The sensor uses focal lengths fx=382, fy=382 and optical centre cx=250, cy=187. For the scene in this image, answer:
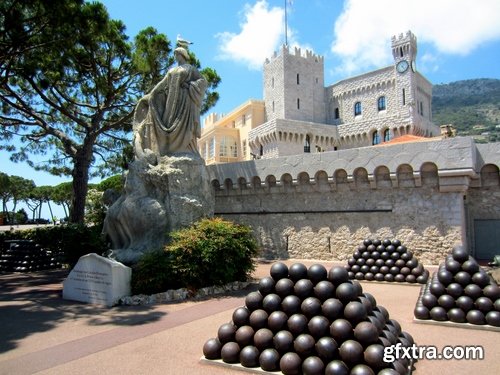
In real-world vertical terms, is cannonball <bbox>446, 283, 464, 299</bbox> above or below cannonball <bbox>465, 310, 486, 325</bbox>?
above

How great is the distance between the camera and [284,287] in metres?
4.29

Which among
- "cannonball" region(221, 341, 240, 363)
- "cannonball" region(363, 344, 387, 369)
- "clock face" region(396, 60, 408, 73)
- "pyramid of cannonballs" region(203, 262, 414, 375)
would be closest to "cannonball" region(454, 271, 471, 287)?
"pyramid of cannonballs" region(203, 262, 414, 375)

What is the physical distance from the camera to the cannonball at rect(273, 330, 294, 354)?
3928 millimetres

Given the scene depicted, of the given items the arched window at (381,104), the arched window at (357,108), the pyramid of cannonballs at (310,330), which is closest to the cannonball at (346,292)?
the pyramid of cannonballs at (310,330)

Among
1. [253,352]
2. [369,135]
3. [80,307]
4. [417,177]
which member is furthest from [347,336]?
[369,135]

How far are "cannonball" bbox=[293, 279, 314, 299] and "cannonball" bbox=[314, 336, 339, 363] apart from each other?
0.53 meters

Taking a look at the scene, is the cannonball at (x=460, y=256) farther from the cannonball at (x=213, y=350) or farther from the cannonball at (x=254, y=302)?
the cannonball at (x=213, y=350)

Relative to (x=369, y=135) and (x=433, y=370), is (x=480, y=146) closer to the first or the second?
(x=433, y=370)

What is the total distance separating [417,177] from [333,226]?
3.25 metres

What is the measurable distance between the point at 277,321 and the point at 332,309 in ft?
2.01

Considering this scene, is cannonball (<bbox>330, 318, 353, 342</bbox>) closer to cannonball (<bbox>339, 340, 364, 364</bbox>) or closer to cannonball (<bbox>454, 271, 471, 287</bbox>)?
cannonball (<bbox>339, 340, 364, 364</bbox>)

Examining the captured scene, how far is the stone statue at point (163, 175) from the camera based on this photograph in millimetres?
9219

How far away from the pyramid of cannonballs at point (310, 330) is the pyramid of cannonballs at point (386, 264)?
506 centimetres

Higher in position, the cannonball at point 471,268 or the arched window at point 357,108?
the arched window at point 357,108
